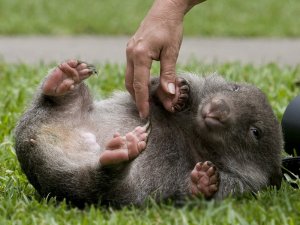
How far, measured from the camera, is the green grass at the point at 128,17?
42.1 feet

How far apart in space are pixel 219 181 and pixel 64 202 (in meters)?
1.01

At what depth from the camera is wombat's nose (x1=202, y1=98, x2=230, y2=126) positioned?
5.20 meters

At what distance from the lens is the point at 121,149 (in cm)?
468

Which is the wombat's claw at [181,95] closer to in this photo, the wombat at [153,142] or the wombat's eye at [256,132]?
the wombat at [153,142]

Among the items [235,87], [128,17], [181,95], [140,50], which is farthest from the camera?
[128,17]

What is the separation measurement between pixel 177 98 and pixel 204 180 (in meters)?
0.69

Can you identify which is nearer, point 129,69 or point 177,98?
point 129,69

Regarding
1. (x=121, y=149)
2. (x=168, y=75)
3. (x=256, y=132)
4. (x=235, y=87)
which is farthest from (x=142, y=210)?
(x=235, y=87)

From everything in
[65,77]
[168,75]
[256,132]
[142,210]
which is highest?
[168,75]

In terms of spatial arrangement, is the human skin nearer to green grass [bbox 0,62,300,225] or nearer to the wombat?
the wombat

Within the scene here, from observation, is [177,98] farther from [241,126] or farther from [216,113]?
[241,126]

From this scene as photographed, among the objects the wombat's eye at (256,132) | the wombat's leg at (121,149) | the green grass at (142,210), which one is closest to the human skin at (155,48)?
the wombat's leg at (121,149)

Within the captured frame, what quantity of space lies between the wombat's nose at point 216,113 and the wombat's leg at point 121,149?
25.3 inches

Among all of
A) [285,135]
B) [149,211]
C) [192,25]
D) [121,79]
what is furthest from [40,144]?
[192,25]
